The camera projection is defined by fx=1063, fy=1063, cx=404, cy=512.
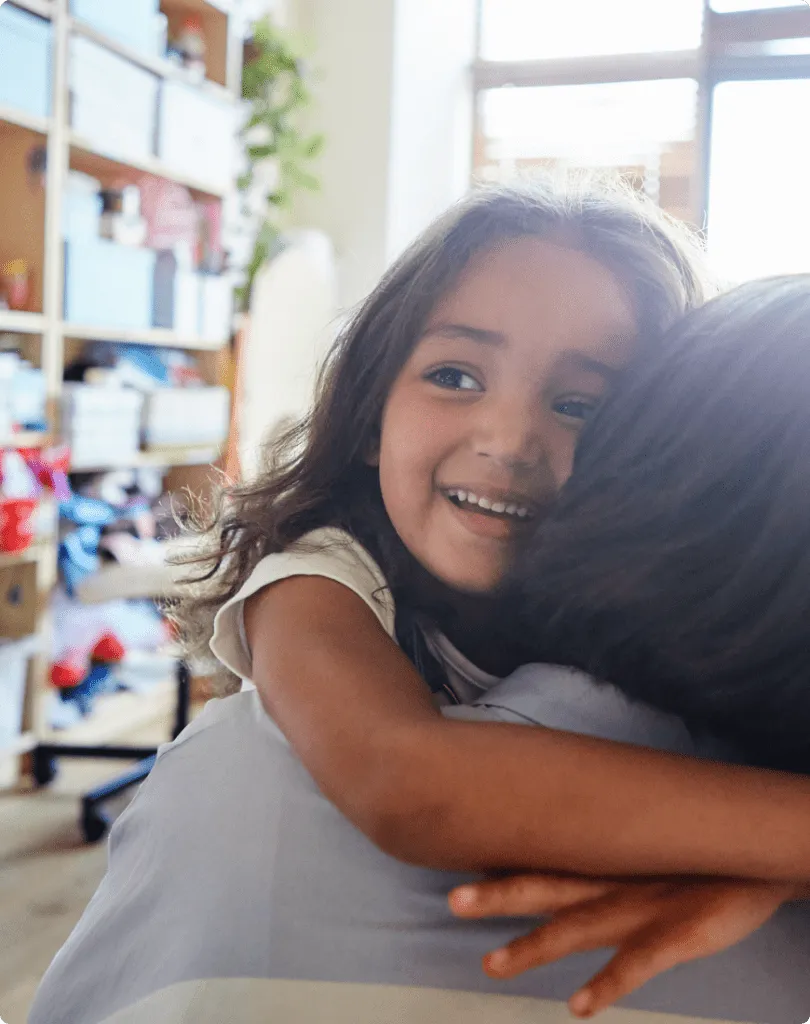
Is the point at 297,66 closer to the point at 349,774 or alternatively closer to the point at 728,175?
the point at 728,175

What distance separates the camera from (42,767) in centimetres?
284

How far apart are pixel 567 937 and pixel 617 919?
3 centimetres

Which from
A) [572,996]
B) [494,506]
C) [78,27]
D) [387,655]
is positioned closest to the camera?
[572,996]

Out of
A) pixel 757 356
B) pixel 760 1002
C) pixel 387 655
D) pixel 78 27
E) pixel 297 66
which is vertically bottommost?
pixel 760 1002

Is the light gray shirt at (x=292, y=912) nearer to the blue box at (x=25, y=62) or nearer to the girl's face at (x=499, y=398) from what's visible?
the girl's face at (x=499, y=398)

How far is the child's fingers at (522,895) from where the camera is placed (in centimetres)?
48

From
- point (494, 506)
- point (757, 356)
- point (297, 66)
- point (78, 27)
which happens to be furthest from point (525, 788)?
point (297, 66)

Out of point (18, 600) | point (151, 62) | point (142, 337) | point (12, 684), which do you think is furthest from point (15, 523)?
point (151, 62)

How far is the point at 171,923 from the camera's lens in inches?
21.1

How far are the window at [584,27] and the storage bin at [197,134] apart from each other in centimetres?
189

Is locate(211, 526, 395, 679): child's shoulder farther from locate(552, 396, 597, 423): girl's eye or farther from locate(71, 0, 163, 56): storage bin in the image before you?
locate(71, 0, 163, 56): storage bin

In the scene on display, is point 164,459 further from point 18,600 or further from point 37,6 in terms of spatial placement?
point 37,6

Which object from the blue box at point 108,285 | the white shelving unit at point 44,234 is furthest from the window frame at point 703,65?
the blue box at point 108,285

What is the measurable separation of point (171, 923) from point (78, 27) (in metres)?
2.84
